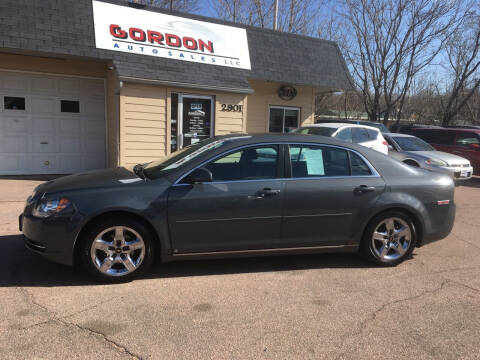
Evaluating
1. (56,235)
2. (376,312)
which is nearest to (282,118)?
(376,312)

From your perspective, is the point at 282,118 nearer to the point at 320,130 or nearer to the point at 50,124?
the point at 320,130

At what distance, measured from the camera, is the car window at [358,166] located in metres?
4.48

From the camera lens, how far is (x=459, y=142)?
13.4 m

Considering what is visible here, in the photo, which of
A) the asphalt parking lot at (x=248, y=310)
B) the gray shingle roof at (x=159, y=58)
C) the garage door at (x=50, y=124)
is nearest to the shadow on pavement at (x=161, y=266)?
the asphalt parking lot at (x=248, y=310)

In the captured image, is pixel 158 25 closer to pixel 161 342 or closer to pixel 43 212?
pixel 43 212

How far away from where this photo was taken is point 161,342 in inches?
113

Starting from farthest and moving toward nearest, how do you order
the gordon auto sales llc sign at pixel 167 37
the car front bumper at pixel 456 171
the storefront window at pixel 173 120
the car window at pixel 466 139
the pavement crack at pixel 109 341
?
1. the car window at pixel 466 139
2. the car front bumper at pixel 456 171
3. the storefront window at pixel 173 120
4. the gordon auto sales llc sign at pixel 167 37
5. the pavement crack at pixel 109 341

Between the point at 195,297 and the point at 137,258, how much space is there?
29.0 inches

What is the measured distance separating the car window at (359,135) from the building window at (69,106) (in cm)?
733

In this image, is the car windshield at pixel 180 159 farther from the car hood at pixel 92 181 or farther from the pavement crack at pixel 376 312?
the pavement crack at pixel 376 312

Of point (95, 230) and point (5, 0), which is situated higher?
point (5, 0)

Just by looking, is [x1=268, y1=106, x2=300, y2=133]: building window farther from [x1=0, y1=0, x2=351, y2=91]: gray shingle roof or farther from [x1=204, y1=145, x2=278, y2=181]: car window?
[x1=204, y1=145, x2=278, y2=181]: car window

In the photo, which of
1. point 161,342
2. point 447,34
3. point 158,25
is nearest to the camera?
point 161,342

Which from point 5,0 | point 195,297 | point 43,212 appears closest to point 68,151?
point 5,0
